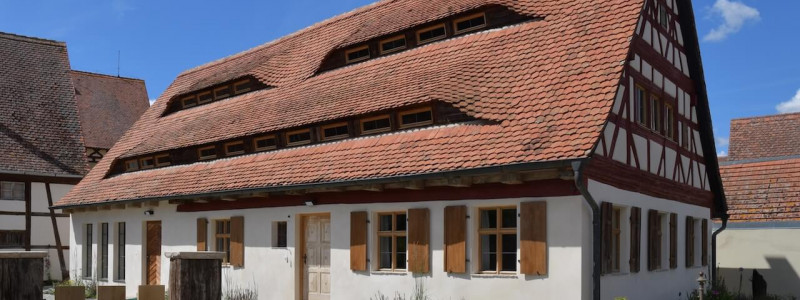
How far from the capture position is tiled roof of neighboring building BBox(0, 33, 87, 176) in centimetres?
2742

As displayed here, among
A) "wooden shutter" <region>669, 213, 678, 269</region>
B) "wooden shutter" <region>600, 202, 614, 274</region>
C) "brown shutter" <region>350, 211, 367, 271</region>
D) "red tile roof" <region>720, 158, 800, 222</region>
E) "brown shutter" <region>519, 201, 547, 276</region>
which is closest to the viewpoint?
"brown shutter" <region>519, 201, 547, 276</region>

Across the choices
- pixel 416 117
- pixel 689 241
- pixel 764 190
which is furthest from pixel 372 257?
pixel 764 190

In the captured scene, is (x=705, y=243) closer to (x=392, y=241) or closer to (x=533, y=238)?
(x=392, y=241)

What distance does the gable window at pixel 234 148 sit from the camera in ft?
64.1

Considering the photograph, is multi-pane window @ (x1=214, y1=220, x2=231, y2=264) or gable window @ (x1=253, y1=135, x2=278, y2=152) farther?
multi-pane window @ (x1=214, y1=220, x2=231, y2=264)

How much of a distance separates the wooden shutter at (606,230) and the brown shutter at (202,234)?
9.30 m

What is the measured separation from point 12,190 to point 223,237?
11833mm

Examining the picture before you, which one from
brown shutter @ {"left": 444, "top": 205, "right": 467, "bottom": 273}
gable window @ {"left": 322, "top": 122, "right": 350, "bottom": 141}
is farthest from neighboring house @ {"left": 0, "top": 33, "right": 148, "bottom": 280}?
brown shutter @ {"left": 444, "top": 205, "right": 467, "bottom": 273}

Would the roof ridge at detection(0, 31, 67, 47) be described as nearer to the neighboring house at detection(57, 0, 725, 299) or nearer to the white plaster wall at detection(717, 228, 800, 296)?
the neighboring house at detection(57, 0, 725, 299)

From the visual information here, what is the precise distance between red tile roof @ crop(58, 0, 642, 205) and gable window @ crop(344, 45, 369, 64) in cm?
23

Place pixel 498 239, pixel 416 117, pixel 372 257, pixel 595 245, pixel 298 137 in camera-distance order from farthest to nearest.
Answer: pixel 298 137
pixel 416 117
pixel 372 257
pixel 498 239
pixel 595 245

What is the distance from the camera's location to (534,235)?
12.7 meters

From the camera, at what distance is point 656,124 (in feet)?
53.4

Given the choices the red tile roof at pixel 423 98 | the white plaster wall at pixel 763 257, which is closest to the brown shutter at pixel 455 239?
the red tile roof at pixel 423 98
